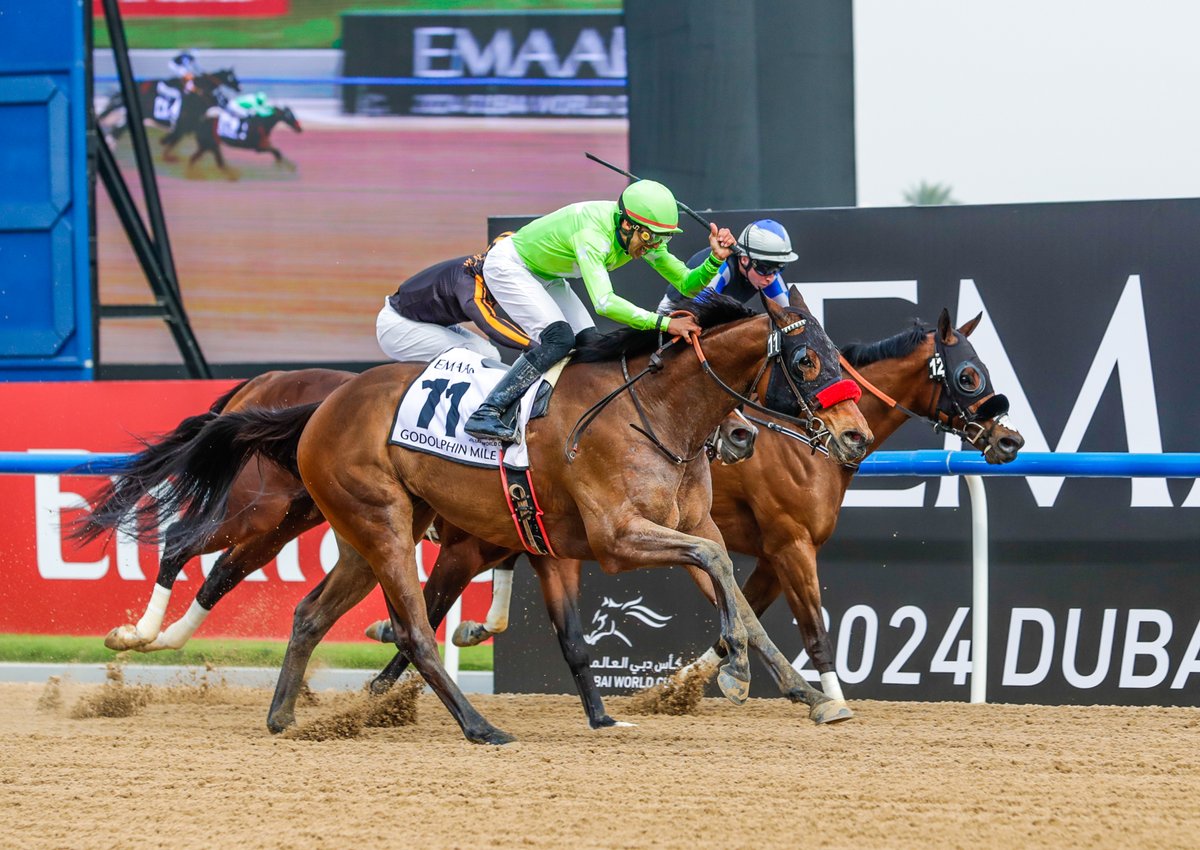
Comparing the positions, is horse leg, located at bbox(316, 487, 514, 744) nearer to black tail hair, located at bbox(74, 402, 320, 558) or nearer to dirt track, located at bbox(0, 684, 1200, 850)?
dirt track, located at bbox(0, 684, 1200, 850)

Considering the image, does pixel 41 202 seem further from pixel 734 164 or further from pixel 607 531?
pixel 607 531

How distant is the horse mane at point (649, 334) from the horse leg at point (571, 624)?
0.92 meters

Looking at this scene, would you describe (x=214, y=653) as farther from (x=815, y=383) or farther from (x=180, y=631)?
(x=815, y=383)

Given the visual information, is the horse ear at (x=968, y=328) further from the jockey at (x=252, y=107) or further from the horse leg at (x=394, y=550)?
the jockey at (x=252, y=107)

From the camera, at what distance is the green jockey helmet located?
195 inches

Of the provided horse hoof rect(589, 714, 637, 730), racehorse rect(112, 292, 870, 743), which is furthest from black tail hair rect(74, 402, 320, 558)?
horse hoof rect(589, 714, 637, 730)

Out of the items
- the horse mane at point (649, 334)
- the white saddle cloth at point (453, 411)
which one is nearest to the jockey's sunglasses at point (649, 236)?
the horse mane at point (649, 334)

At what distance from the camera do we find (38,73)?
8.82 meters

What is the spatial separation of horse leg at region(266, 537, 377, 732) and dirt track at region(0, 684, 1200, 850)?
14cm

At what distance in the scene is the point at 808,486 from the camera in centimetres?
581

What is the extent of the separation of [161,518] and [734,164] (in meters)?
3.16

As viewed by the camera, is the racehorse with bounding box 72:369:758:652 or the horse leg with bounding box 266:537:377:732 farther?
the racehorse with bounding box 72:369:758:652

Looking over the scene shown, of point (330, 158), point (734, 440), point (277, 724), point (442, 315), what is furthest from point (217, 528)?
point (330, 158)

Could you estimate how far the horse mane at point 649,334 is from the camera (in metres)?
5.01
